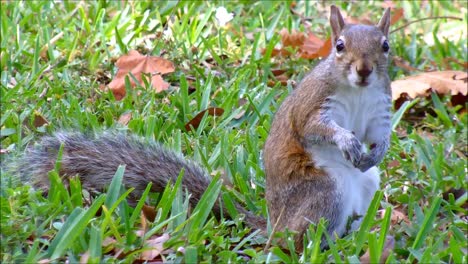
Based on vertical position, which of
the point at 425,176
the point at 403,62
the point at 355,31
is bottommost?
the point at 425,176

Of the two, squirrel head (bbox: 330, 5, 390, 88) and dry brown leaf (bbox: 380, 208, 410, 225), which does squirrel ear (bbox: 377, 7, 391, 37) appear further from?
dry brown leaf (bbox: 380, 208, 410, 225)

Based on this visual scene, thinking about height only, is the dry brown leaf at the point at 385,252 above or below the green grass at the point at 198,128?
below

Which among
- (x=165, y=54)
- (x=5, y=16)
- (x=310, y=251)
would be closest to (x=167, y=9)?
(x=165, y=54)

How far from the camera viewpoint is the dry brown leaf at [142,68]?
14.1 ft

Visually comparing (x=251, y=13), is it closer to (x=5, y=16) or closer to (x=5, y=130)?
(x=5, y=16)

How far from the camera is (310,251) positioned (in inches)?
115

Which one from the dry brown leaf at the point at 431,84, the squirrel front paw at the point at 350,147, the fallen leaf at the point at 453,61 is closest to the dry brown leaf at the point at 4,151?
the squirrel front paw at the point at 350,147

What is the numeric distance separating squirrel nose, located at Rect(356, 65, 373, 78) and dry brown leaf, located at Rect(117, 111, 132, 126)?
4.02 feet

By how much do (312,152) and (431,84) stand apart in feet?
5.40

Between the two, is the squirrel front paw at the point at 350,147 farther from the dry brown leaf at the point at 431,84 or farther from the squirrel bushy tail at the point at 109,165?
the dry brown leaf at the point at 431,84

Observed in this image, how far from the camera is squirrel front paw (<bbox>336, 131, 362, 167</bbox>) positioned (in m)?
3.08

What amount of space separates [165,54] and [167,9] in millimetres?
505

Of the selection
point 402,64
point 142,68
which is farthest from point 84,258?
point 402,64

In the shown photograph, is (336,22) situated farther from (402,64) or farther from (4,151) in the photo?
(402,64)
